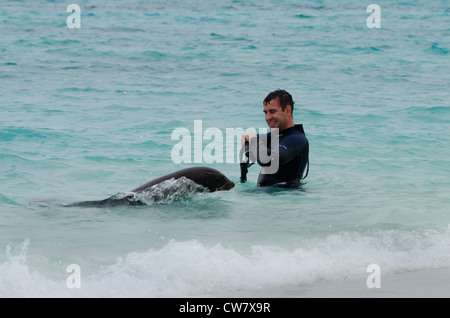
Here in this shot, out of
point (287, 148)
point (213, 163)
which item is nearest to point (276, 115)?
point (287, 148)

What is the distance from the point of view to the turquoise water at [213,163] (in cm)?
527

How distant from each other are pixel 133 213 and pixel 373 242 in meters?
2.30

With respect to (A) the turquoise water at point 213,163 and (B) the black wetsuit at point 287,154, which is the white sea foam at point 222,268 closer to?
(A) the turquoise water at point 213,163

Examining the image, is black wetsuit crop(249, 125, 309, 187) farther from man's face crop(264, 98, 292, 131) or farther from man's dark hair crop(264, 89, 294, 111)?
man's dark hair crop(264, 89, 294, 111)

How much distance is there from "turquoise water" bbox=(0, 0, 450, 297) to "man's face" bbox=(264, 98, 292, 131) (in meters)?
0.76

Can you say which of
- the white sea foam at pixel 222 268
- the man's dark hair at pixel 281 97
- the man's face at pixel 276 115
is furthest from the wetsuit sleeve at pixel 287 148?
the white sea foam at pixel 222 268

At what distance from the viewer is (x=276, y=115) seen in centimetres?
684

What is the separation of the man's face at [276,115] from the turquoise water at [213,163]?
76cm

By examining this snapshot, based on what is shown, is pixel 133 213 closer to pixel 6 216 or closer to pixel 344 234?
pixel 6 216

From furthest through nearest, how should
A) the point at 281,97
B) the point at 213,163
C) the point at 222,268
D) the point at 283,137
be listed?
the point at 213,163, the point at 283,137, the point at 281,97, the point at 222,268

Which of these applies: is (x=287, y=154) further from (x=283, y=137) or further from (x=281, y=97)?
(x=281, y=97)

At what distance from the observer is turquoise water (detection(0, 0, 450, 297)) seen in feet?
17.3

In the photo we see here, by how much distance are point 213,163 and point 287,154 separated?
3.70 metres

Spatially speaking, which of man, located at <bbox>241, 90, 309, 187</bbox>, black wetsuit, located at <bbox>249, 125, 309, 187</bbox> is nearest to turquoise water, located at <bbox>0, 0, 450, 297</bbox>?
black wetsuit, located at <bbox>249, 125, 309, 187</bbox>
